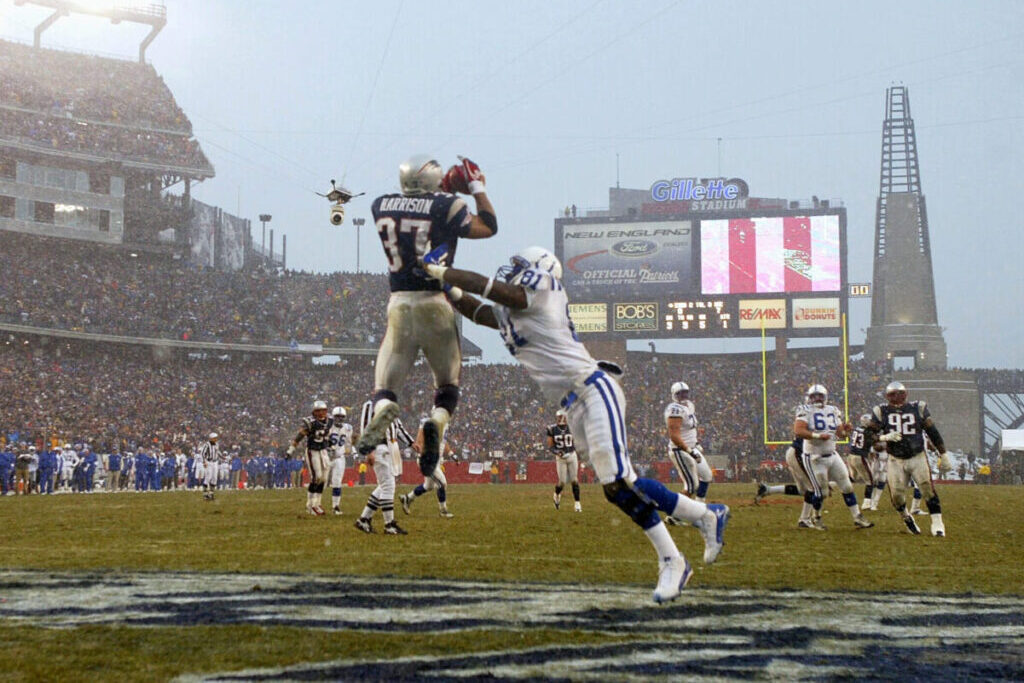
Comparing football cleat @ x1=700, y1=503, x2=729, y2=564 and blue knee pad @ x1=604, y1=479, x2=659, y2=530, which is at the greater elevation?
blue knee pad @ x1=604, y1=479, x2=659, y2=530

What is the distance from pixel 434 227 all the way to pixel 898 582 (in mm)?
5068

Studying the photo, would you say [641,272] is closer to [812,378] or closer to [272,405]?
[812,378]

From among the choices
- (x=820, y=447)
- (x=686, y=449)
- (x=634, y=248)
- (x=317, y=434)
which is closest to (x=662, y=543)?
(x=820, y=447)

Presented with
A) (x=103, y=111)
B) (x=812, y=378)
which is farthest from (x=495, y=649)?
(x=103, y=111)

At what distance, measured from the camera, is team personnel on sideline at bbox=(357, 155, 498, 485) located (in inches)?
309

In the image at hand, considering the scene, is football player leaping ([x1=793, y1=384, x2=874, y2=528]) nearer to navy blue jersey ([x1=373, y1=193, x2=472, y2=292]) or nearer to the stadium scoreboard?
navy blue jersey ([x1=373, y1=193, x2=472, y2=292])

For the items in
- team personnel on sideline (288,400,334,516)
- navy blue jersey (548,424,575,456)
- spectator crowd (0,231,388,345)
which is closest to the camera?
team personnel on sideline (288,400,334,516)

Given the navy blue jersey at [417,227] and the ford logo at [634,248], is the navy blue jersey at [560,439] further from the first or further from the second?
the ford logo at [634,248]

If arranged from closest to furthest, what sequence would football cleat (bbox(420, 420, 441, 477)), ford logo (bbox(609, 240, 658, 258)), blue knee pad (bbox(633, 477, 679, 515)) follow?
blue knee pad (bbox(633, 477, 679, 515)) → football cleat (bbox(420, 420, 441, 477)) → ford logo (bbox(609, 240, 658, 258))

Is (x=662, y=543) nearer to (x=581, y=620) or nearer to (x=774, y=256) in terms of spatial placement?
(x=581, y=620)

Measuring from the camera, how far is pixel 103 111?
194 feet

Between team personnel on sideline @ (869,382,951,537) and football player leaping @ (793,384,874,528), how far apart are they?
0.67 metres

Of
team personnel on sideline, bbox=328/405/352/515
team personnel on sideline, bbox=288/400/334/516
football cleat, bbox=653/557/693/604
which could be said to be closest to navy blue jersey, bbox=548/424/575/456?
team personnel on sideline, bbox=328/405/352/515

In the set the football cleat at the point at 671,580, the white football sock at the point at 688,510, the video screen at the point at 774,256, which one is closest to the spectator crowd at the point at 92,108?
the video screen at the point at 774,256
